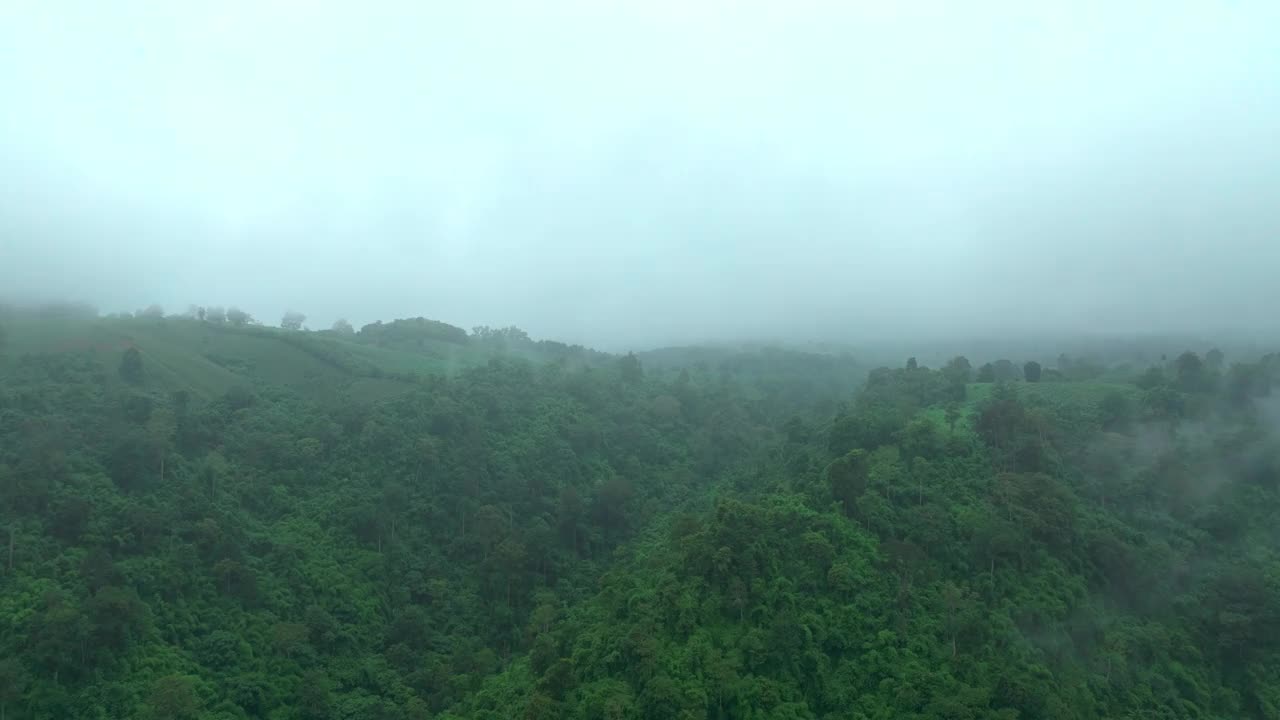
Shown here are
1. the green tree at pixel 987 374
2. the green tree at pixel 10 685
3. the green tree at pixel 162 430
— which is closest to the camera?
the green tree at pixel 10 685

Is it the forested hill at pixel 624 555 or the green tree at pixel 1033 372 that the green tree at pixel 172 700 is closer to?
the forested hill at pixel 624 555

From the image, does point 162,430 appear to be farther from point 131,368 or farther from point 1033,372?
point 1033,372

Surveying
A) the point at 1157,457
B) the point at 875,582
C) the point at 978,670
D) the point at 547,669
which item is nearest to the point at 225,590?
the point at 547,669

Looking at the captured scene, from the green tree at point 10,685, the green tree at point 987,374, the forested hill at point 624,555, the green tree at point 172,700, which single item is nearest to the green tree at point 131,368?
the forested hill at point 624,555

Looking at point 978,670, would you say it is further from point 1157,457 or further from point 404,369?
point 404,369

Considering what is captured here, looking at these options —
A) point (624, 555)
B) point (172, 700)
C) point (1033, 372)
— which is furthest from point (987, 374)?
point (172, 700)

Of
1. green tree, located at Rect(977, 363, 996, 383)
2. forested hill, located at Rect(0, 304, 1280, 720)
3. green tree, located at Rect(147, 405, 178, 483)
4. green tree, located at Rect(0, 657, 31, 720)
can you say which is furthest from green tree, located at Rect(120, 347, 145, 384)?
green tree, located at Rect(977, 363, 996, 383)

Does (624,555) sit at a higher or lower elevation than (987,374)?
lower

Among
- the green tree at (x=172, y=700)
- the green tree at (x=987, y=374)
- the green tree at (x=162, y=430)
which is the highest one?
the green tree at (x=987, y=374)

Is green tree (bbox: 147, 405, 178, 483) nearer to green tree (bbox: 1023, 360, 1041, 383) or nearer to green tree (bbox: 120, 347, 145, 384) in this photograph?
green tree (bbox: 120, 347, 145, 384)
